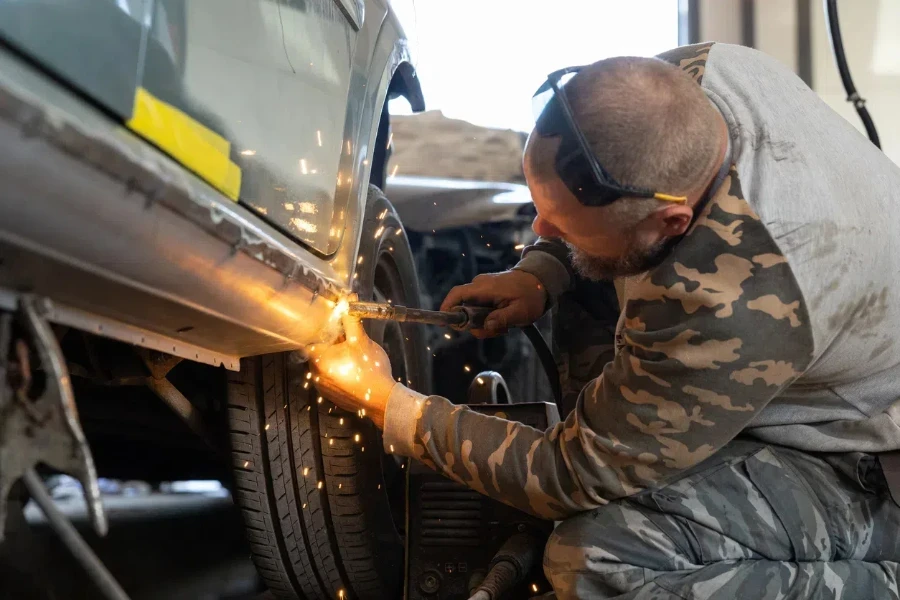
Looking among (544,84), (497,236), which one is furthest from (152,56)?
(497,236)

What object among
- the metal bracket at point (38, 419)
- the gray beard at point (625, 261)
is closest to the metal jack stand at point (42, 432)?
the metal bracket at point (38, 419)

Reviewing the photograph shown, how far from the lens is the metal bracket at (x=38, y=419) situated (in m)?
0.58

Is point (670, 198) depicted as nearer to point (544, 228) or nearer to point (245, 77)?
point (544, 228)

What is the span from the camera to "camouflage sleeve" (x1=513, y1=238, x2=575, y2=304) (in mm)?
1710

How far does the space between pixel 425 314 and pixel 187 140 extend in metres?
0.74

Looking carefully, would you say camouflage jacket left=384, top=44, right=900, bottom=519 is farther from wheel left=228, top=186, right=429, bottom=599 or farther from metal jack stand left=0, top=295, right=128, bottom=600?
metal jack stand left=0, top=295, right=128, bottom=600

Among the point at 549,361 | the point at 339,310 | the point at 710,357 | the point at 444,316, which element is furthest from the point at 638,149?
the point at 549,361

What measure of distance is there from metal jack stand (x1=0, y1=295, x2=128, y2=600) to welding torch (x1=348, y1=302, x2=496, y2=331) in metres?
0.63

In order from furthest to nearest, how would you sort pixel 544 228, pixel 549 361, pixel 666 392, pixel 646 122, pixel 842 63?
pixel 842 63, pixel 549 361, pixel 544 228, pixel 666 392, pixel 646 122

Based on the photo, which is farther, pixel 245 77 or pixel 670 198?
pixel 670 198

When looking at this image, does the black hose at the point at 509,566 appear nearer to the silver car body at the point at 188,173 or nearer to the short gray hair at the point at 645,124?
the silver car body at the point at 188,173

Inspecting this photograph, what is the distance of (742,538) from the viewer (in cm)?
125

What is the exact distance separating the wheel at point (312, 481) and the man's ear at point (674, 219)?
0.52 meters

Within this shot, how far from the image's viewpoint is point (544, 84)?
1133 mm
